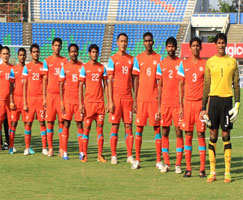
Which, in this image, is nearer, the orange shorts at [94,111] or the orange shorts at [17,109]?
the orange shorts at [94,111]

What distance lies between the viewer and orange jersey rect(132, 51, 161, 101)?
9.12 m

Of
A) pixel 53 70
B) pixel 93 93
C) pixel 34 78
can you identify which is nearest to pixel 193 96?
pixel 93 93

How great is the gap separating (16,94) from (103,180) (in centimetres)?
409

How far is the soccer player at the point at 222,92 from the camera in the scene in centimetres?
775

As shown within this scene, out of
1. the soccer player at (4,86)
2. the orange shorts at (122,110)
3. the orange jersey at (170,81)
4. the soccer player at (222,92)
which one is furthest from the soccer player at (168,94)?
the soccer player at (4,86)

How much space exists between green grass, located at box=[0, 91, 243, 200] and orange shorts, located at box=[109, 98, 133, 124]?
76cm

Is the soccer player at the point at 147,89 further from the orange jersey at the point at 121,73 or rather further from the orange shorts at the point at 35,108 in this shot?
the orange shorts at the point at 35,108

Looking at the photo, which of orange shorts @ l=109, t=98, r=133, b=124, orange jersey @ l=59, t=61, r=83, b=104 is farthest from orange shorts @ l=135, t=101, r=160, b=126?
orange jersey @ l=59, t=61, r=83, b=104

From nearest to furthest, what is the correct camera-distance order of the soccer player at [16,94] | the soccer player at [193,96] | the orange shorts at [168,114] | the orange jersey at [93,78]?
1. the soccer player at [193,96]
2. the orange shorts at [168,114]
3. the orange jersey at [93,78]
4. the soccer player at [16,94]

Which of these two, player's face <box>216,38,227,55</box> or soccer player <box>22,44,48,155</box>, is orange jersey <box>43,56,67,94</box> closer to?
soccer player <box>22,44,48,155</box>

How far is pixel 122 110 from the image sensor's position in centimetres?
965

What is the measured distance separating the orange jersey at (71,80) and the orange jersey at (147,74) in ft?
4.72

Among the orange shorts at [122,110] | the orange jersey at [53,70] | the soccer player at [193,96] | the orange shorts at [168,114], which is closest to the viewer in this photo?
the soccer player at [193,96]

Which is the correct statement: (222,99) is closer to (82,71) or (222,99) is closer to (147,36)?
(147,36)
